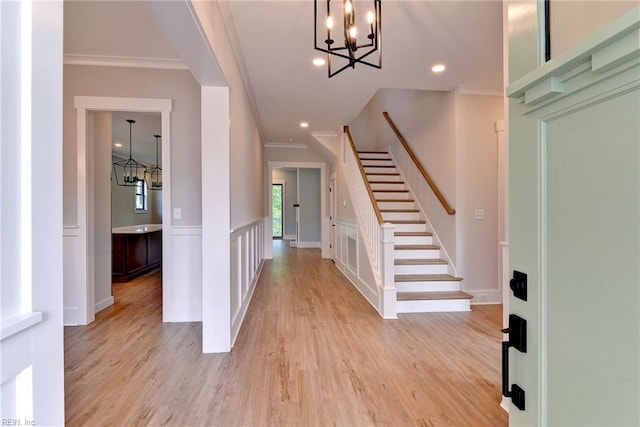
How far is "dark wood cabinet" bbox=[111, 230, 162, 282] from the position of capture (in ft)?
16.4

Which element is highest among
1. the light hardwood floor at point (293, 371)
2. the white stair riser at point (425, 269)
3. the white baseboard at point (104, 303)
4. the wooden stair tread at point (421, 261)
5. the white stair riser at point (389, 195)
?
the white stair riser at point (389, 195)

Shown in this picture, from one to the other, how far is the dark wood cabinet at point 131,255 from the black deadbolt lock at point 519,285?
537 cm

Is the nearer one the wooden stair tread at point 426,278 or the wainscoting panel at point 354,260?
the wooden stair tread at point 426,278

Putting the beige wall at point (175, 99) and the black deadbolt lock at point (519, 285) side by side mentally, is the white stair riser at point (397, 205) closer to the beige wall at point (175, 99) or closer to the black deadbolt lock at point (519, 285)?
the beige wall at point (175, 99)

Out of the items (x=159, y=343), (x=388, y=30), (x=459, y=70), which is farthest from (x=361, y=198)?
(x=159, y=343)

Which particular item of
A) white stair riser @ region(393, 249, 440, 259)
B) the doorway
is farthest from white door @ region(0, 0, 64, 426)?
the doorway

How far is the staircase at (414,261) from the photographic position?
Answer: 3600 millimetres

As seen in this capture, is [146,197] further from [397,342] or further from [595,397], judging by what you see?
[595,397]

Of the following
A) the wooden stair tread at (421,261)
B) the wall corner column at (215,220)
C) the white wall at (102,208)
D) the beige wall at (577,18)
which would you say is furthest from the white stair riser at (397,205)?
the beige wall at (577,18)

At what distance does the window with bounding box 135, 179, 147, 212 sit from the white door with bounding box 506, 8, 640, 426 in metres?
10.4

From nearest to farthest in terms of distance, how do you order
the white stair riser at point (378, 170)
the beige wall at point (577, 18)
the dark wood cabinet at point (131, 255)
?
the beige wall at point (577, 18)
the dark wood cabinet at point (131, 255)
the white stair riser at point (378, 170)

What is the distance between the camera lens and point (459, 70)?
3438 millimetres

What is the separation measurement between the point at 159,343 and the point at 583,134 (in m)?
3.24

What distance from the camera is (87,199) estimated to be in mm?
3312
